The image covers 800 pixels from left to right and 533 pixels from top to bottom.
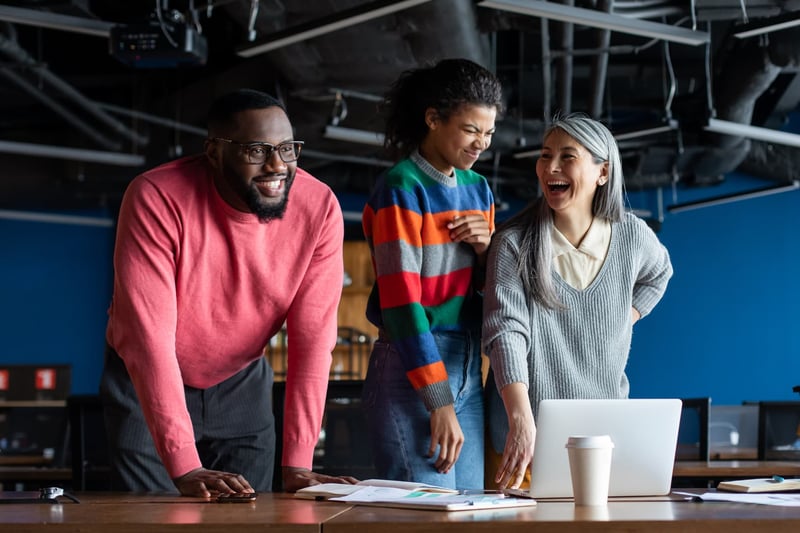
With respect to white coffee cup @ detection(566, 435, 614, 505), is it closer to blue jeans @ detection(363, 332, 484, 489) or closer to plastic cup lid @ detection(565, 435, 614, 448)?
plastic cup lid @ detection(565, 435, 614, 448)

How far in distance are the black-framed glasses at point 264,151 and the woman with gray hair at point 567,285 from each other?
51cm

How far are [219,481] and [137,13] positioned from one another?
6506 mm

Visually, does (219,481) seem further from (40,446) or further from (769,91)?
(769,91)

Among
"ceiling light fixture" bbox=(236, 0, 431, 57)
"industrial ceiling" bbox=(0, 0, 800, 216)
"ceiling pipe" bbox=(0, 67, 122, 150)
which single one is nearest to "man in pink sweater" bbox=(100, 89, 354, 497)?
"ceiling light fixture" bbox=(236, 0, 431, 57)

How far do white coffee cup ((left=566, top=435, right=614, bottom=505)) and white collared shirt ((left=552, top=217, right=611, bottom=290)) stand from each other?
0.70 metres

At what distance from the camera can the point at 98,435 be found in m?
3.46

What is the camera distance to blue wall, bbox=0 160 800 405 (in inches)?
418

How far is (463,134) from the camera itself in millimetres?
2514

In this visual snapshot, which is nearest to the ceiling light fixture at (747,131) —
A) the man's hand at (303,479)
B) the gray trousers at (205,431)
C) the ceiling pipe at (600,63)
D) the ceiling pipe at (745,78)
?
the ceiling pipe at (745,78)

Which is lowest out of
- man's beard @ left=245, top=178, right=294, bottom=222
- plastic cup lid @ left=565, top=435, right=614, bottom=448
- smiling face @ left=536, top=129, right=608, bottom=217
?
plastic cup lid @ left=565, top=435, right=614, bottom=448

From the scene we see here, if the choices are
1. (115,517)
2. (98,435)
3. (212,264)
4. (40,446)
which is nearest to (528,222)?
(212,264)

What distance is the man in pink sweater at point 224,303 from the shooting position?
2199 mm

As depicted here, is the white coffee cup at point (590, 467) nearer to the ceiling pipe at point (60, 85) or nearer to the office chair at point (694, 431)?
the office chair at point (694, 431)

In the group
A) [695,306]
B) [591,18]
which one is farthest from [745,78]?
[695,306]
